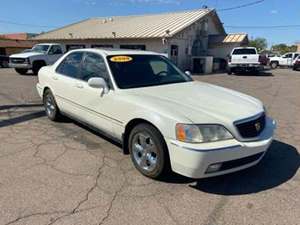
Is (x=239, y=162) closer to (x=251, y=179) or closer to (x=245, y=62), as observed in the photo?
(x=251, y=179)

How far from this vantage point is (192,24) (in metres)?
21.9

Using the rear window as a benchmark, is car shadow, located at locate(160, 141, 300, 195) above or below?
below

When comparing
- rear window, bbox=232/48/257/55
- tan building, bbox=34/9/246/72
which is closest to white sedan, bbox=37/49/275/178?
tan building, bbox=34/9/246/72

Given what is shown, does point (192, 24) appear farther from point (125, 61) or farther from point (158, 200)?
point (158, 200)

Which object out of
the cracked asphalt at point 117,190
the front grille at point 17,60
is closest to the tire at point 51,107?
the cracked asphalt at point 117,190

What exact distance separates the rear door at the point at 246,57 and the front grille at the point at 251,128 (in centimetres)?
1713

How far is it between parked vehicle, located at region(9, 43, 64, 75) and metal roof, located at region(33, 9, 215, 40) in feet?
20.2

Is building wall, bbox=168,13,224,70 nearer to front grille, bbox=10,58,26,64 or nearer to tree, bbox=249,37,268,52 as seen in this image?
front grille, bbox=10,58,26,64

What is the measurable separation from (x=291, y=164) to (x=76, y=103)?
11.5 ft

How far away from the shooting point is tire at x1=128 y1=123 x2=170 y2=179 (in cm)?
318

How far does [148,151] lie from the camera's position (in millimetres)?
3426

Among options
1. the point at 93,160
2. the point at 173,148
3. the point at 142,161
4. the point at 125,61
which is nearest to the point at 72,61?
the point at 125,61

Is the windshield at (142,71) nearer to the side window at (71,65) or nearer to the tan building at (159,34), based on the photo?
the side window at (71,65)

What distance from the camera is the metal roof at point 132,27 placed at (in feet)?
66.6
